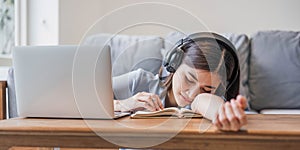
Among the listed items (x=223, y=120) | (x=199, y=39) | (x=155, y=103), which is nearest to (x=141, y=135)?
(x=223, y=120)

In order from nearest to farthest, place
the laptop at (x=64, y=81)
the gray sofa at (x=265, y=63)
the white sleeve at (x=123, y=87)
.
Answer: the laptop at (x=64, y=81), the white sleeve at (x=123, y=87), the gray sofa at (x=265, y=63)

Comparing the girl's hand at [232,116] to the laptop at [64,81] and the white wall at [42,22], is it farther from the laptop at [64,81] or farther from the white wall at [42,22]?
the white wall at [42,22]

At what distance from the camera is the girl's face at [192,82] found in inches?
40.1

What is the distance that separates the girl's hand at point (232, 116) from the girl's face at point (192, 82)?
0.29m

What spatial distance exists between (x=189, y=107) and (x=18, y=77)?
47cm

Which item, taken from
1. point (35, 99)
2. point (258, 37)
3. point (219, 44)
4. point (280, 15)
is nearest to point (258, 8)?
point (280, 15)

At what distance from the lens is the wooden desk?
0.72 metres

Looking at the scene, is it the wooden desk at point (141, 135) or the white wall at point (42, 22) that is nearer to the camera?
the wooden desk at point (141, 135)

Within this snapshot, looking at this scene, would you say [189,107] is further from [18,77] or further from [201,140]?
[18,77]

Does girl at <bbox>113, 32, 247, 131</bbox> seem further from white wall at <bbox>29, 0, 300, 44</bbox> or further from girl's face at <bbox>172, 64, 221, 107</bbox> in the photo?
white wall at <bbox>29, 0, 300, 44</bbox>

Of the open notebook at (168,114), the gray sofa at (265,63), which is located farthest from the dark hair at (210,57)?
the gray sofa at (265,63)

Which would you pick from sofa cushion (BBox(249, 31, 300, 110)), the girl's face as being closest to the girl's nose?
the girl's face

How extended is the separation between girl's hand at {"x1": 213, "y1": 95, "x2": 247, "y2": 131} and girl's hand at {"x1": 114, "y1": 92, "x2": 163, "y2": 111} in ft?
1.02

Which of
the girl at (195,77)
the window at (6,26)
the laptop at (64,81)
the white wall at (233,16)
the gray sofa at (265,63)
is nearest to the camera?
the laptop at (64,81)
